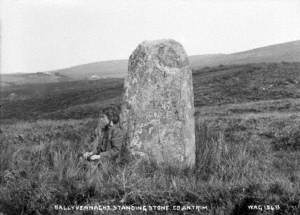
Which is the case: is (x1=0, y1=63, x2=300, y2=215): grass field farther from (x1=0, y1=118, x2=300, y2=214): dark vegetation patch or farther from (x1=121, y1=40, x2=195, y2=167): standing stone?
(x1=121, y1=40, x2=195, y2=167): standing stone

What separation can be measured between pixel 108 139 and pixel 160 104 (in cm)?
151

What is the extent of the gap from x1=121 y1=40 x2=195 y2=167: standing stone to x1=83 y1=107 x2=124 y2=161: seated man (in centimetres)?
48

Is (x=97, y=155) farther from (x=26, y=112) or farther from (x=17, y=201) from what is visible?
(x=26, y=112)

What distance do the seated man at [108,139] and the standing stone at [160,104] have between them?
48 centimetres

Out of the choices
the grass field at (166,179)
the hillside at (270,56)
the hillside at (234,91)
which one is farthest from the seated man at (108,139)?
the hillside at (270,56)

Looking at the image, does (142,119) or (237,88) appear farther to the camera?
(237,88)

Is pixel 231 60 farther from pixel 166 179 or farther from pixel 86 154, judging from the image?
pixel 166 179

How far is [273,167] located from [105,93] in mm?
35328

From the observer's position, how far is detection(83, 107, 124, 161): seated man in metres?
8.23

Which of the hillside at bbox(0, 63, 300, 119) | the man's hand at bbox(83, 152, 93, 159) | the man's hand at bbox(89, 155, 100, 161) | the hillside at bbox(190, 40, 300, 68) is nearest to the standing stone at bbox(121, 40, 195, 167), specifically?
the man's hand at bbox(89, 155, 100, 161)

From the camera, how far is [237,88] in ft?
98.6

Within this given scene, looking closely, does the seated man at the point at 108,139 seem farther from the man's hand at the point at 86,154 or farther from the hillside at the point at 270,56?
the hillside at the point at 270,56

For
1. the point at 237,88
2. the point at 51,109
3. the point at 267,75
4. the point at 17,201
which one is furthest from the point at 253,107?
the point at 51,109

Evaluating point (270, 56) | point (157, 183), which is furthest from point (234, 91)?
point (270, 56)
